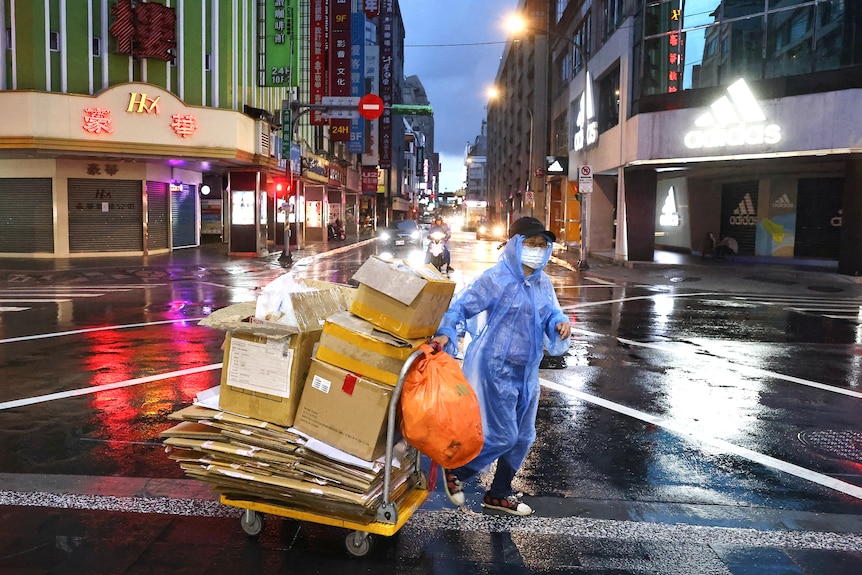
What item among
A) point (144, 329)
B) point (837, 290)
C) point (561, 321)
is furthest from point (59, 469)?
point (837, 290)

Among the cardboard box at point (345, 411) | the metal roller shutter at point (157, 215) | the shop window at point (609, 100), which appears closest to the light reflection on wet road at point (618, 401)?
the cardboard box at point (345, 411)

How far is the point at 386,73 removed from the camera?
6038 centimetres

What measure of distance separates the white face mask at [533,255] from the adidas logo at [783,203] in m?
25.7

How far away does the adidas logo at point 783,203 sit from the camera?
2670 cm

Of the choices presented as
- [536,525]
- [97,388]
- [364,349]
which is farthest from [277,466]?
[97,388]

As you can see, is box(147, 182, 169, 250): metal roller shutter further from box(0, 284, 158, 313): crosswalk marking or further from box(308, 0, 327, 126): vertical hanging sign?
box(0, 284, 158, 313): crosswalk marking

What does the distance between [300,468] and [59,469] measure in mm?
2584

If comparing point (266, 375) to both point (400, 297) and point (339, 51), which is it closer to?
point (400, 297)

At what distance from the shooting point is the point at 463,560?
13.1 ft

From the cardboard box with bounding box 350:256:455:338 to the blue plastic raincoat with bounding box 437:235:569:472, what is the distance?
348 mm

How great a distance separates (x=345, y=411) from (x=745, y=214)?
28460 mm

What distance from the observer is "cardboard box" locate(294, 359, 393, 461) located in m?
3.80

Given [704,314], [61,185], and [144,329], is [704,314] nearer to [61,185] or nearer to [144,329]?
[144,329]

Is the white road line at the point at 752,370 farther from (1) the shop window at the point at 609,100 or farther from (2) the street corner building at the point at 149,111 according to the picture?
(1) the shop window at the point at 609,100
